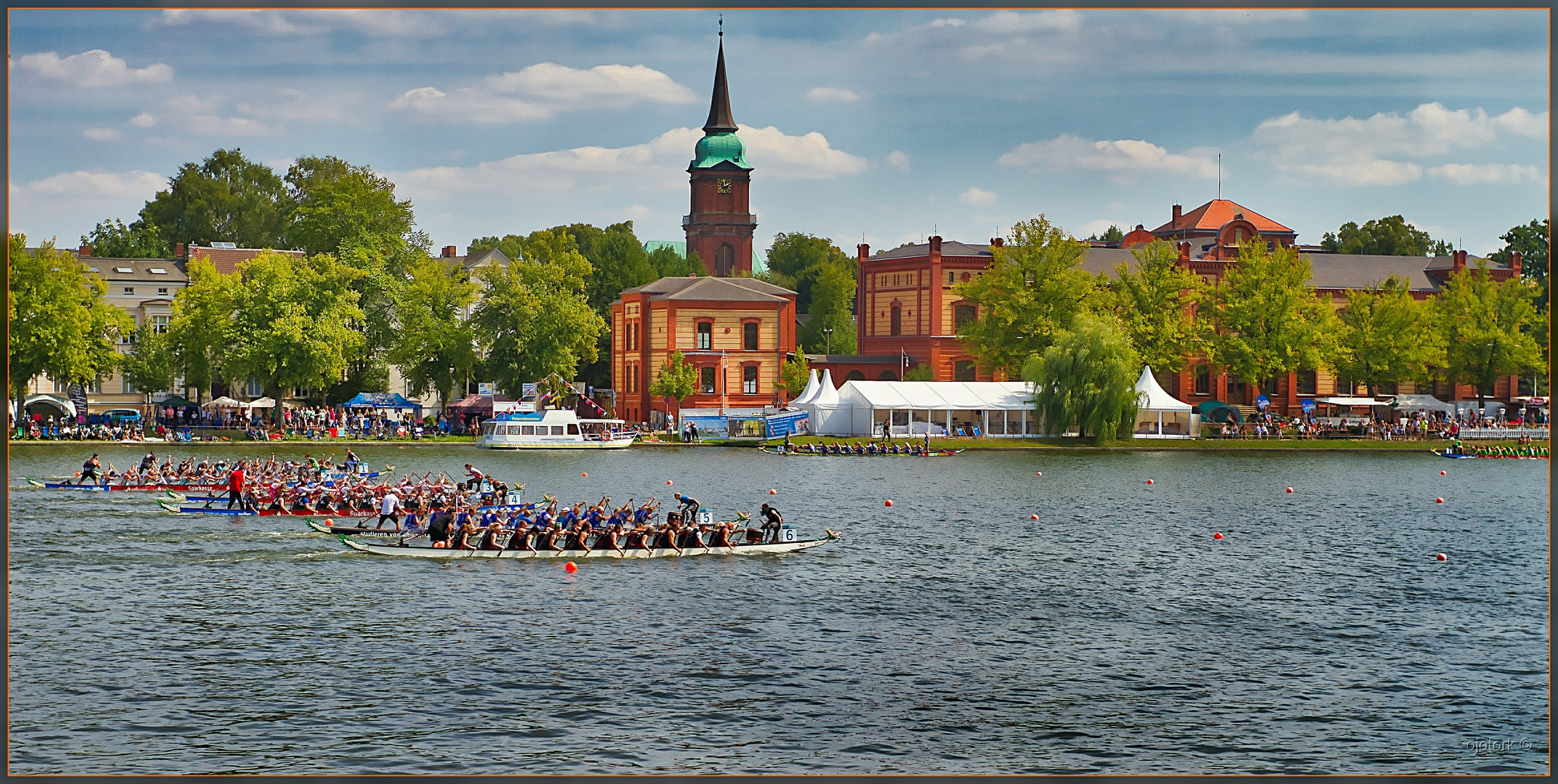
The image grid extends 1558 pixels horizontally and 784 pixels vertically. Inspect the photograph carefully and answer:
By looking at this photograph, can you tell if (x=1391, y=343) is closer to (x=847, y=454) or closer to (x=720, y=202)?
(x=847, y=454)

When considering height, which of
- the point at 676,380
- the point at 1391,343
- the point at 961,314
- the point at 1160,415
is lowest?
the point at 1160,415

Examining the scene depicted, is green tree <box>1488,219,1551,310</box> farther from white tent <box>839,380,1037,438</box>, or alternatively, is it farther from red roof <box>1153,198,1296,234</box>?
white tent <box>839,380,1037,438</box>

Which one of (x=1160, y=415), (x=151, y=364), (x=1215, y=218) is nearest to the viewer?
(x=1160, y=415)

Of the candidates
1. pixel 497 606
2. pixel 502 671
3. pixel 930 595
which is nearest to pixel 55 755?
pixel 502 671

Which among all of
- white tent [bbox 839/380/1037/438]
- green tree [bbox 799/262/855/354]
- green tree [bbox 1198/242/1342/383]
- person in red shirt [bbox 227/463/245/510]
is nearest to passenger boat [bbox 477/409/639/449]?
white tent [bbox 839/380/1037/438]

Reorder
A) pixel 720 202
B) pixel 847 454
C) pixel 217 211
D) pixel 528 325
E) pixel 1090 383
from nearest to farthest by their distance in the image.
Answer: pixel 847 454, pixel 1090 383, pixel 528 325, pixel 217 211, pixel 720 202

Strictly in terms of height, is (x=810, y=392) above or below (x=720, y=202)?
below

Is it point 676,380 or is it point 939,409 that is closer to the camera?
point 939,409

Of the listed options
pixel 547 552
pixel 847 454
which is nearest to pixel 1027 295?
pixel 847 454

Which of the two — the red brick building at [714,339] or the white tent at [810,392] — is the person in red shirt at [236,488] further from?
the red brick building at [714,339]

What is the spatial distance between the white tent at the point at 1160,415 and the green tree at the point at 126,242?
88657 mm

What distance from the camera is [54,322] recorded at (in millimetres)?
87250

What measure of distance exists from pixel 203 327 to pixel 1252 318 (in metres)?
73.7

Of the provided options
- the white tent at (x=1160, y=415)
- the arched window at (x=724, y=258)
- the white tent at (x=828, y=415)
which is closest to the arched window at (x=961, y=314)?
the white tent at (x=1160, y=415)
